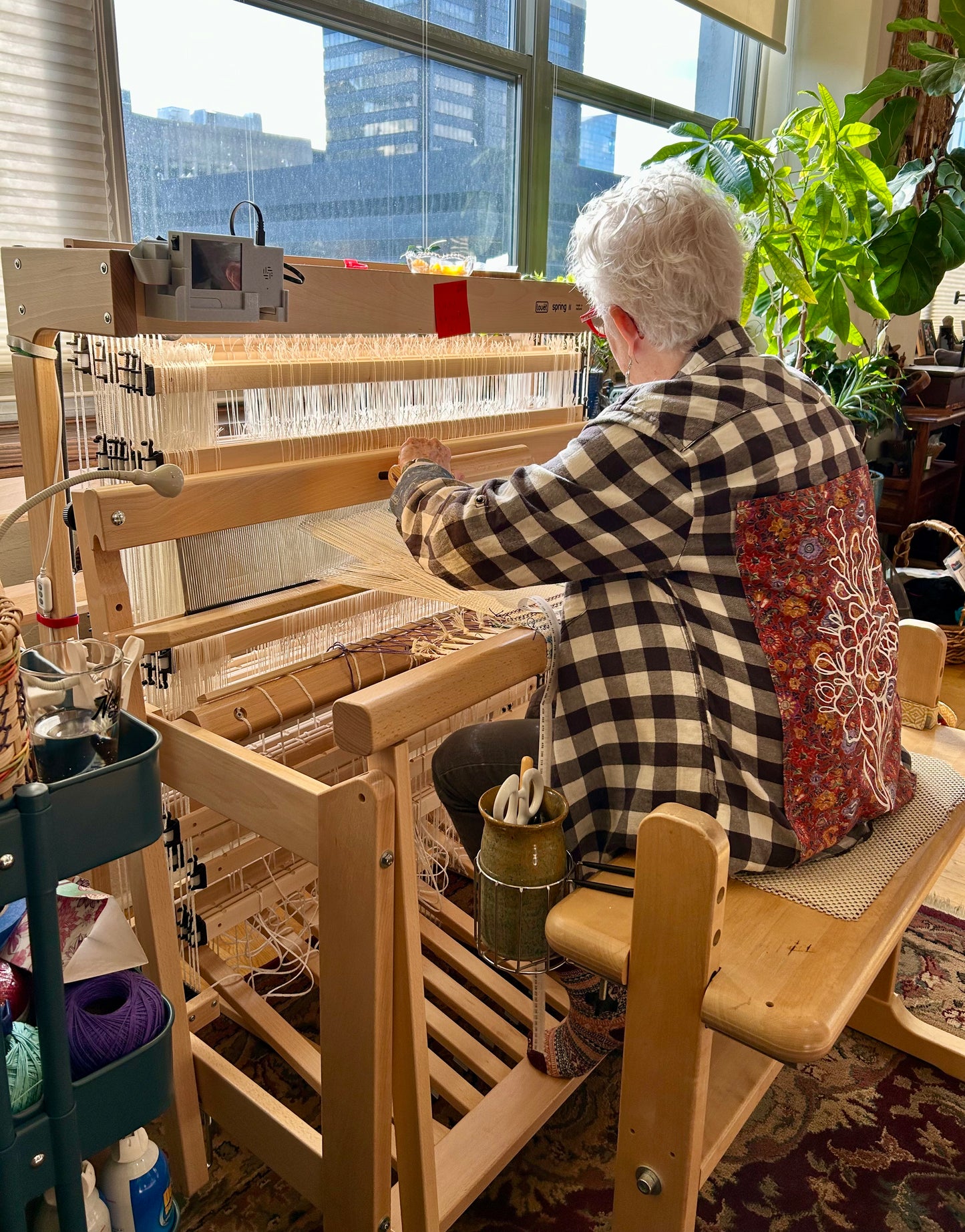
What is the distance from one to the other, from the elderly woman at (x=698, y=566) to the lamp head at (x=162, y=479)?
1.21ft

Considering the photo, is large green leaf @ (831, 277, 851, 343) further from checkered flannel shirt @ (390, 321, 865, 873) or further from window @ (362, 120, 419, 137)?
checkered flannel shirt @ (390, 321, 865, 873)

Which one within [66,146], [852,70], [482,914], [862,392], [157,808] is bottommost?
[482,914]

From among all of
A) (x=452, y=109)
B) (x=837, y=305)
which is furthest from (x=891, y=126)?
(x=452, y=109)

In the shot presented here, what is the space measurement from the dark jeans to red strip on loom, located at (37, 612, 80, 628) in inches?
23.5

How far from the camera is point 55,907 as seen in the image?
0.85m

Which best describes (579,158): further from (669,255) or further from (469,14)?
(669,255)

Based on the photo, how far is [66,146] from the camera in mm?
2068

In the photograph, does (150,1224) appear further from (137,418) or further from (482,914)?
(137,418)

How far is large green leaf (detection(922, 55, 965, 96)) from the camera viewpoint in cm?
329

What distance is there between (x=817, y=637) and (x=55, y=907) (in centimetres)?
85

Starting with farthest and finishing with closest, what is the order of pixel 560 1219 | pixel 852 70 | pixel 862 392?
pixel 852 70
pixel 862 392
pixel 560 1219

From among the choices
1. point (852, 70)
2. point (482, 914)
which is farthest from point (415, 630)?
point (852, 70)

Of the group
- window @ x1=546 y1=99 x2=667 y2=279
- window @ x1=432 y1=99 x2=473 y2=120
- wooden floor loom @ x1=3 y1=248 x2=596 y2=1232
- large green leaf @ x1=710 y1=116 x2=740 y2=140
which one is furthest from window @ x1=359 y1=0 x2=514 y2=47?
wooden floor loom @ x1=3 y1=248 x2=596 y2=1232

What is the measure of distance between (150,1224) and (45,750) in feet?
2.20
